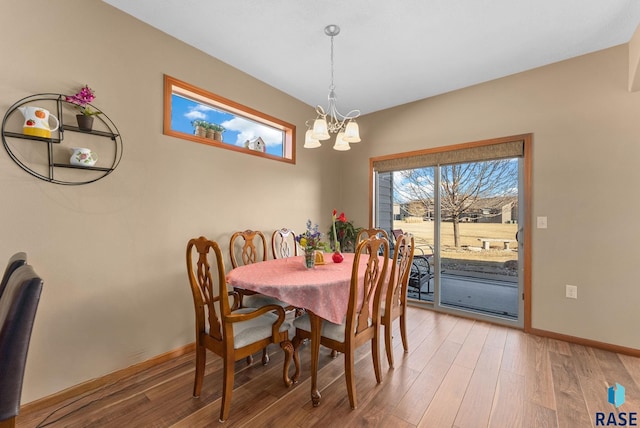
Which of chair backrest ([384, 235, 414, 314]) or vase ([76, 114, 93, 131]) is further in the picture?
chair backrest ([384, 235, 414, 314])

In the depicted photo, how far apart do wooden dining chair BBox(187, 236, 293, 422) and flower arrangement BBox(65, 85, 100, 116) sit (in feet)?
4.09

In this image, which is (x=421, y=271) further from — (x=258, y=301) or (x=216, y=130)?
(x=216, y=130)

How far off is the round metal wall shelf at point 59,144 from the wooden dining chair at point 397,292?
2289 mm

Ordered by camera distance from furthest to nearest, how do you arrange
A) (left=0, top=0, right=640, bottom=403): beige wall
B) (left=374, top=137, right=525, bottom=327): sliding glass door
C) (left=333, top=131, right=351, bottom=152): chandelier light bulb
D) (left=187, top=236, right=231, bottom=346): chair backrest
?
(left=374, top=137, right=525, bottom=327): sliding glass door → (left=333, top=131, right=351, bottom=152): chandelier light bulb → (left=0, top=0, right=640, bottom=403): beige wall → (left=187, top=236, right=231, bottom=346): chair backrest

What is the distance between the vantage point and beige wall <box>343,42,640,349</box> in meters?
2.42

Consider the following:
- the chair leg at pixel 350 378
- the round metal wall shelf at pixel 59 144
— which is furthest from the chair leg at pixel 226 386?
the round metal wall shelf at pixel 59 144

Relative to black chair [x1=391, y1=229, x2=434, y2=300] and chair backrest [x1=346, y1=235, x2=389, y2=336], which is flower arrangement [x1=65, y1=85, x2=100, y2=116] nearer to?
chair backrest [x1=346, y1=235, x2=389, y2=336]

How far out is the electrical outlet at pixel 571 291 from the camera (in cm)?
261

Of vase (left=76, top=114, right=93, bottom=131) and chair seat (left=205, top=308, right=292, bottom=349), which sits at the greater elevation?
vase (left=76, top=114, right=93, bottom=131)

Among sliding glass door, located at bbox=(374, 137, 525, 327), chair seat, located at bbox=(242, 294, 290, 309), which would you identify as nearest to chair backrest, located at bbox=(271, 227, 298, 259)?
chair seat, located at bbox=(242, 294, 290, 309)

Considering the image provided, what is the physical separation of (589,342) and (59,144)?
4.67 meters

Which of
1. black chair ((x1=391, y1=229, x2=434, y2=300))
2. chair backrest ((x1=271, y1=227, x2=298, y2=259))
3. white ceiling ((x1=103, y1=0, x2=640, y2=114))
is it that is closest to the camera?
white ceiling ((x1=103, y1=0, x2=640, y2=114))

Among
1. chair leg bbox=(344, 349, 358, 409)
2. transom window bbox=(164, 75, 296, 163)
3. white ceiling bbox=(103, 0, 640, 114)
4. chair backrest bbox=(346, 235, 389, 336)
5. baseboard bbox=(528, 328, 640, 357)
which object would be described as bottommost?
baseboard bbox=(528, 328, 640, 357)

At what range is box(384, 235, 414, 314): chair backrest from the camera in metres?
2.08
